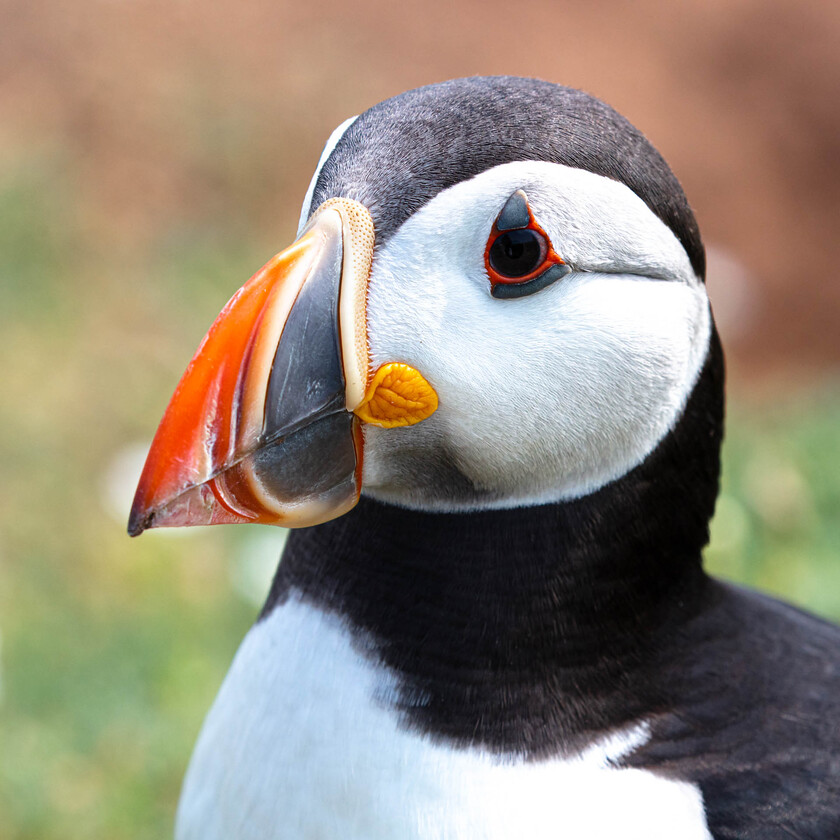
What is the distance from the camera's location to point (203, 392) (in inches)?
59.9

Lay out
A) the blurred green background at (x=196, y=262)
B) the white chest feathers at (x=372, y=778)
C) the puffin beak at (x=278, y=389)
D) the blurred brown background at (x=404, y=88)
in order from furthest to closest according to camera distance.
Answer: the blurred brown background at (x=404, y=88) → the blurred green background at (x=196, y=262) → the white chest feathers at (x=372, y=778) → the puffin beak at (x=278, y=389)

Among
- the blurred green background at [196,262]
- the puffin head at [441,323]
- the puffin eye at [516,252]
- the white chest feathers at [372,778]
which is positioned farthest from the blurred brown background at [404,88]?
the puffin eye at [516,252]

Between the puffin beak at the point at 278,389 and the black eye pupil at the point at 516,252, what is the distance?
17cm

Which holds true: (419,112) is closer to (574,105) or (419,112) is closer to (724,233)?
(574,105)

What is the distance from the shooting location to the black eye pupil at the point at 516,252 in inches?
60.3

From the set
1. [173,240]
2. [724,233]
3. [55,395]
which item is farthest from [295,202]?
[724,233]

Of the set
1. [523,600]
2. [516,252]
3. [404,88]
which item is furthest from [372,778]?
[404,88]

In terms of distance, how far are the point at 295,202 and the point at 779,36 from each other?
3.77 metres

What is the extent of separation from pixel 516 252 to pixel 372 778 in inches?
32.5

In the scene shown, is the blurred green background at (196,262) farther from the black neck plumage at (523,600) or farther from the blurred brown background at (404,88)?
the black neck plumage at (523,600)

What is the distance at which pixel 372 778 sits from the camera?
1747 millimetres

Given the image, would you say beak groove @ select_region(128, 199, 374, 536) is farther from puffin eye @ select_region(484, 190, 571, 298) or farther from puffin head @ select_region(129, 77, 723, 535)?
puffin eye @ select_region(484, 190, 571, 298)

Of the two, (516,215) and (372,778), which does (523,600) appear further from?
(516,215)

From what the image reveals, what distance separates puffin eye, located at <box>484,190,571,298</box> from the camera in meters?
1.53
